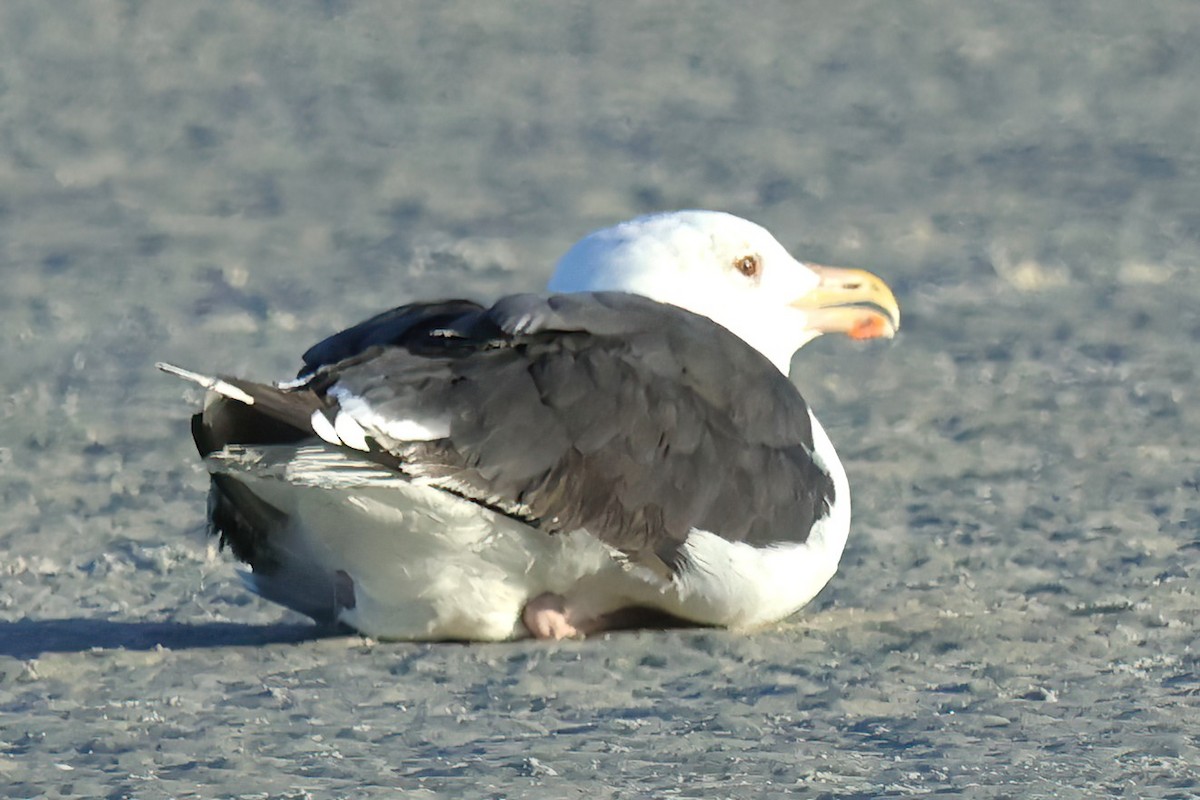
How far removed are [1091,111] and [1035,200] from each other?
1643 mm

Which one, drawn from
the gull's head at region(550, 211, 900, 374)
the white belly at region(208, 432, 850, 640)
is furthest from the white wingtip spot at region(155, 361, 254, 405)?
the gull's head at region(550, 211, 900, 374)

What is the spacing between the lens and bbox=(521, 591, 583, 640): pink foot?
4984mm

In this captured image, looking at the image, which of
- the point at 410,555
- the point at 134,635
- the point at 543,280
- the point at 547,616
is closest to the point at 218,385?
the point at 410,555

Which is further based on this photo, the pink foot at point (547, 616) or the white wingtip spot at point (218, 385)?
the pink foot at point (547, 616)

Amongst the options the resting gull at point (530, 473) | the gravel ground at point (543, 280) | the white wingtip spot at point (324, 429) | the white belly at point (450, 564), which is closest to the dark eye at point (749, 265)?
the resting gull at point (530, 473)

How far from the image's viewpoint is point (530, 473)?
4.61 metres

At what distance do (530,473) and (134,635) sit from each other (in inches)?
50.6

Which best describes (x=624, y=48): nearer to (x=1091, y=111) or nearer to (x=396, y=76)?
(x=396, y=76)

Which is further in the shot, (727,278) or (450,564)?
(727,278)

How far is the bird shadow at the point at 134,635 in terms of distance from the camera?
5.23m

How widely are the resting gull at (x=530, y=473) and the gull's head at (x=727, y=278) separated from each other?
36 millimetres

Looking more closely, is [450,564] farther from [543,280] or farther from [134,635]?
[543,280]

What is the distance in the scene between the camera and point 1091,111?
41.0 ft

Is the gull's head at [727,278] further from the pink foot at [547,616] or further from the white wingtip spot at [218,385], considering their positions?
the white wingtip spot at [218,385]
